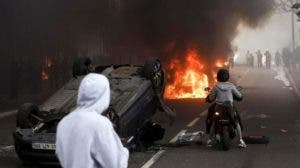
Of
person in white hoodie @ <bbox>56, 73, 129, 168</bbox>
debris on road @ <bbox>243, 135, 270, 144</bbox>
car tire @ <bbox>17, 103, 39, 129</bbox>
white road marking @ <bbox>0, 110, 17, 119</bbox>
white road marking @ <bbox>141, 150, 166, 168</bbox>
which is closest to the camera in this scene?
person in white hoodie @ <bbox>56, 73, 129, 168</bbox>

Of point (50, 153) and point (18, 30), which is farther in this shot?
point (18, 30)

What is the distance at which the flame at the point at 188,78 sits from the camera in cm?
2783

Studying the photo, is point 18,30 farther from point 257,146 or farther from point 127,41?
point 257,146

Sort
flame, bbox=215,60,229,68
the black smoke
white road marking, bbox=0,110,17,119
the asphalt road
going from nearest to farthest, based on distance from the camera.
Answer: the asphalt road → white road marking, bbox=0,110,17,119 → the black smoke → flame, bbox=215,60,229,68

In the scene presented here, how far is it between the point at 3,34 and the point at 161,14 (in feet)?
24.4

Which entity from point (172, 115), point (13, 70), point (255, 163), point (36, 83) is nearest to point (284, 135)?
point (172, 115)

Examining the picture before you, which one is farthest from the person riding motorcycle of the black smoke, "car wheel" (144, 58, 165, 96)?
the black smoke

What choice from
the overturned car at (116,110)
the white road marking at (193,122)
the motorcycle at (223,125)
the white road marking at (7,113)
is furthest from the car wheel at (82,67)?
the white road marking at (7,113)

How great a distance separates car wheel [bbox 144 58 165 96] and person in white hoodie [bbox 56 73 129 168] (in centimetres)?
795

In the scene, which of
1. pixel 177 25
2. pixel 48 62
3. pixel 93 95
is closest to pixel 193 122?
pixel 93 95

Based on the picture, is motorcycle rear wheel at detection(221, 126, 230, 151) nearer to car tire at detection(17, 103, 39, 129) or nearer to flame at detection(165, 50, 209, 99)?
car tire at detection(17, 103, 39, 129)

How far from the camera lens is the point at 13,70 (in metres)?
25.1

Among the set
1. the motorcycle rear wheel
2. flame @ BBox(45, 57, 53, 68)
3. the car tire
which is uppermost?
flame @ BBox(45, 57, 53, 68)

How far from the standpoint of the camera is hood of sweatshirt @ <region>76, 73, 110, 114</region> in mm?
3666
